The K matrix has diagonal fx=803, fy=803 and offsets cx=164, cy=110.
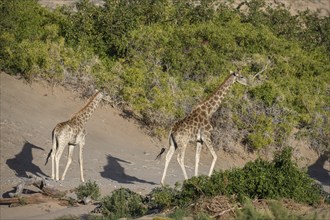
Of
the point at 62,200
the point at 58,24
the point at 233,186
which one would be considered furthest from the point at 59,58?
the point at 233,186

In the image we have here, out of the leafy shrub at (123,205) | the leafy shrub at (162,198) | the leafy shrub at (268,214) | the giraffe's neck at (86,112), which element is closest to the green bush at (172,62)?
the giraffe's neck at (86,112)

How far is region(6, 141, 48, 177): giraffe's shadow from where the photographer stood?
20194mm

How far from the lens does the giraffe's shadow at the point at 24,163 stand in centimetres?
2019

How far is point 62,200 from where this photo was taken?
52.0 ft

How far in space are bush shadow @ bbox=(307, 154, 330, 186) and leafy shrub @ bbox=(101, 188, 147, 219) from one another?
37.8ft

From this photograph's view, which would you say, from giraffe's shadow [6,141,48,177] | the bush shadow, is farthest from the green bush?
giraffe's shadow [6,141,48,177]

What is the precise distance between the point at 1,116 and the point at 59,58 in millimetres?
4240

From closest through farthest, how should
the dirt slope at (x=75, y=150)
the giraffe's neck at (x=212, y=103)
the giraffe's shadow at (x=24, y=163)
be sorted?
the giraffe's neck at (x=212, y=103) → the giraffe's shadow at (x=24, y=163) → the dirt slope at (x=75, y=150)

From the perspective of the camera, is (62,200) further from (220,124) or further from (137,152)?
(220,124)

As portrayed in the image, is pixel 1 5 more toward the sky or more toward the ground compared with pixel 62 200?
more toward the sky

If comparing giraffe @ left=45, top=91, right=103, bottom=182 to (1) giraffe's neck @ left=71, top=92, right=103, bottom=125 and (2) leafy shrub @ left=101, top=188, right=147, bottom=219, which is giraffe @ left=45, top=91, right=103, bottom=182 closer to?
(1) giraffe's neck @ left=71, top=92, right=103, bottom=125

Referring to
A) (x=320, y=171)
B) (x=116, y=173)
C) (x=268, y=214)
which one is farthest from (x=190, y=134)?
(x=320, y=171)

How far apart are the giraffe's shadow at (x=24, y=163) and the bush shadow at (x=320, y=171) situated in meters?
9.40

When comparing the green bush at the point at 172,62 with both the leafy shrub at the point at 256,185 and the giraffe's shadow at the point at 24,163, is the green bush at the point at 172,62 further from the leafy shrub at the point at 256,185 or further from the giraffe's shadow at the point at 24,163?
the leafy shrub at the point at 256,185
